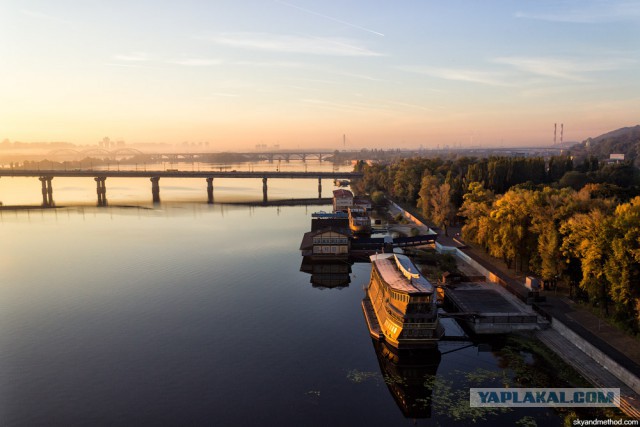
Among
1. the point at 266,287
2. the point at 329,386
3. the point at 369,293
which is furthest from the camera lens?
the point at 266,287

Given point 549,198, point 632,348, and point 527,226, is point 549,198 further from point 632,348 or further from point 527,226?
point 632,348

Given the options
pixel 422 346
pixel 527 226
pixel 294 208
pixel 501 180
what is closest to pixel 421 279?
pixel 422 346

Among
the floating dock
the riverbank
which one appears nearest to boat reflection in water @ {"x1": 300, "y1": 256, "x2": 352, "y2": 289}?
the floating dock

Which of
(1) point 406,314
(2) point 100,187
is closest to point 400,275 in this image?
(1) point 406,314

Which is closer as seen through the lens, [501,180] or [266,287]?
[266,287]

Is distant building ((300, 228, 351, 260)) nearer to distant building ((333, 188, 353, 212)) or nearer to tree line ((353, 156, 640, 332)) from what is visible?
tree line ((353, 156, 640, 332))

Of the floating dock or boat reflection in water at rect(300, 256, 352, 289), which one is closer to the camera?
the floating dock
